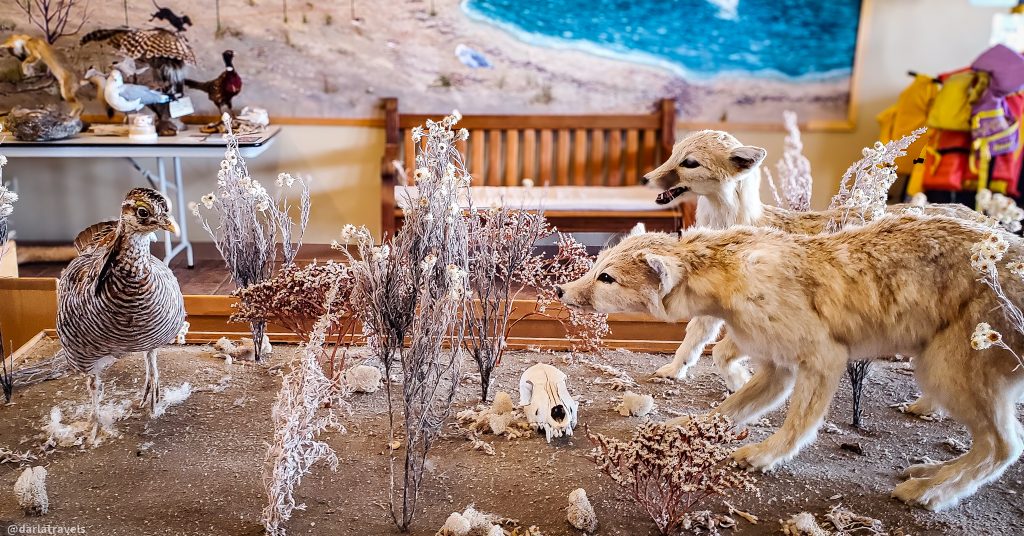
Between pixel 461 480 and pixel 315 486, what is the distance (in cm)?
43

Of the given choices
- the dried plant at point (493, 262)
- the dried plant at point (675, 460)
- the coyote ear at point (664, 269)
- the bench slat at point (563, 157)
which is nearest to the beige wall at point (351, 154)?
the bench slat at point (563, 157)

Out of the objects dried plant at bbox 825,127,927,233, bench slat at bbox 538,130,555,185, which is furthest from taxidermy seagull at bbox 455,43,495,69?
dried plant at bbox 825,127,927,233

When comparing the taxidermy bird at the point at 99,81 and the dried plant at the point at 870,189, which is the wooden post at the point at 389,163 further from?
→ the dried plant at the point at 870,189

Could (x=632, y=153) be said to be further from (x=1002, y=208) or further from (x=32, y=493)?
(x=32, y=493)

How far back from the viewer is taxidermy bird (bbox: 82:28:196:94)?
500 cm

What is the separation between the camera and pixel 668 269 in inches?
99.0

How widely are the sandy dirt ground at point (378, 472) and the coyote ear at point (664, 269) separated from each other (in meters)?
0.65

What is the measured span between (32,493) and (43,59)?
3.67m

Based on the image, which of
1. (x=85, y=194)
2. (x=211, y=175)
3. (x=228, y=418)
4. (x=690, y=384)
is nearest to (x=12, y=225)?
(x=85, y=194)

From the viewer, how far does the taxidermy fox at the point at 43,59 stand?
5246mm

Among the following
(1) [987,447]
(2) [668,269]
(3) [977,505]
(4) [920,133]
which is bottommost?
(3) [977,505]

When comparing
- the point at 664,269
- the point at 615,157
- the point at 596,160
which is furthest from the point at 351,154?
the point at 664,269

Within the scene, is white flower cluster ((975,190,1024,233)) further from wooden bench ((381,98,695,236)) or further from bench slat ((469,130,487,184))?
bench slat ((469,130,487,184))

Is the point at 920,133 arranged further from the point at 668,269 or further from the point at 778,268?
the point at 668,269
